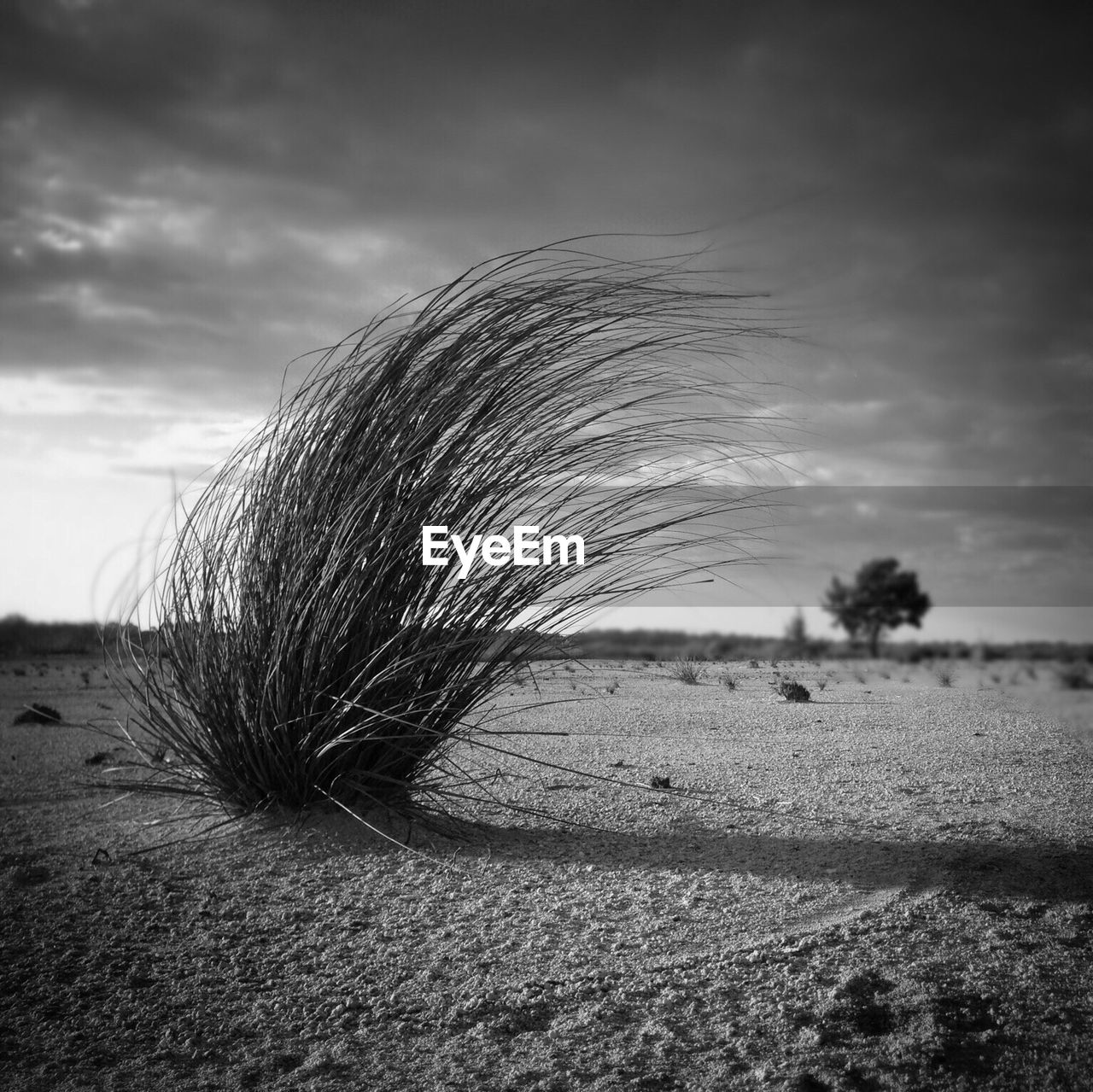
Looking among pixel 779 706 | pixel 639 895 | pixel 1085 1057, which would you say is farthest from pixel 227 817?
pixel 779 706

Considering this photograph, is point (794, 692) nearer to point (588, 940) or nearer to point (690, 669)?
A: point (690, 669)

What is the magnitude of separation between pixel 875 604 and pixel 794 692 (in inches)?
82.9

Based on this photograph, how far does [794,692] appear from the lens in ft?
15.3

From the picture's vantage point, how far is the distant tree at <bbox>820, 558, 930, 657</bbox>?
8.60 feet

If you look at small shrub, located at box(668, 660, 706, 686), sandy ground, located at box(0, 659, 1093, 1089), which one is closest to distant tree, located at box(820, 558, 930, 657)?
sandy ground, located at box(0, 659, 1093, 1089)

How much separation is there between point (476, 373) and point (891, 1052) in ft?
5.44

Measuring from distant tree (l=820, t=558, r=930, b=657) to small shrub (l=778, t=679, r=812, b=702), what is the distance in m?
1.93

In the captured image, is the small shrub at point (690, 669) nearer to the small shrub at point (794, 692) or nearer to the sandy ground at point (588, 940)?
the small shrub at point (794, 692)

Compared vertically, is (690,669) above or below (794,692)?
above

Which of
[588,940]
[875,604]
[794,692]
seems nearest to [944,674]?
[794,692]

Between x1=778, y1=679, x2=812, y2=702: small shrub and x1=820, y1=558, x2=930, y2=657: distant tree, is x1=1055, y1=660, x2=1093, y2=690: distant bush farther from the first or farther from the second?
x1=778, y1=679, x2=812, y2=702: small shrub

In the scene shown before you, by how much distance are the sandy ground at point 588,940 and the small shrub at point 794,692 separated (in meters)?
1.44

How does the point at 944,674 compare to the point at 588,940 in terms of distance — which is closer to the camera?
the point at 588,940

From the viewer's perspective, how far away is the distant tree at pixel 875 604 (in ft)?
8.60
